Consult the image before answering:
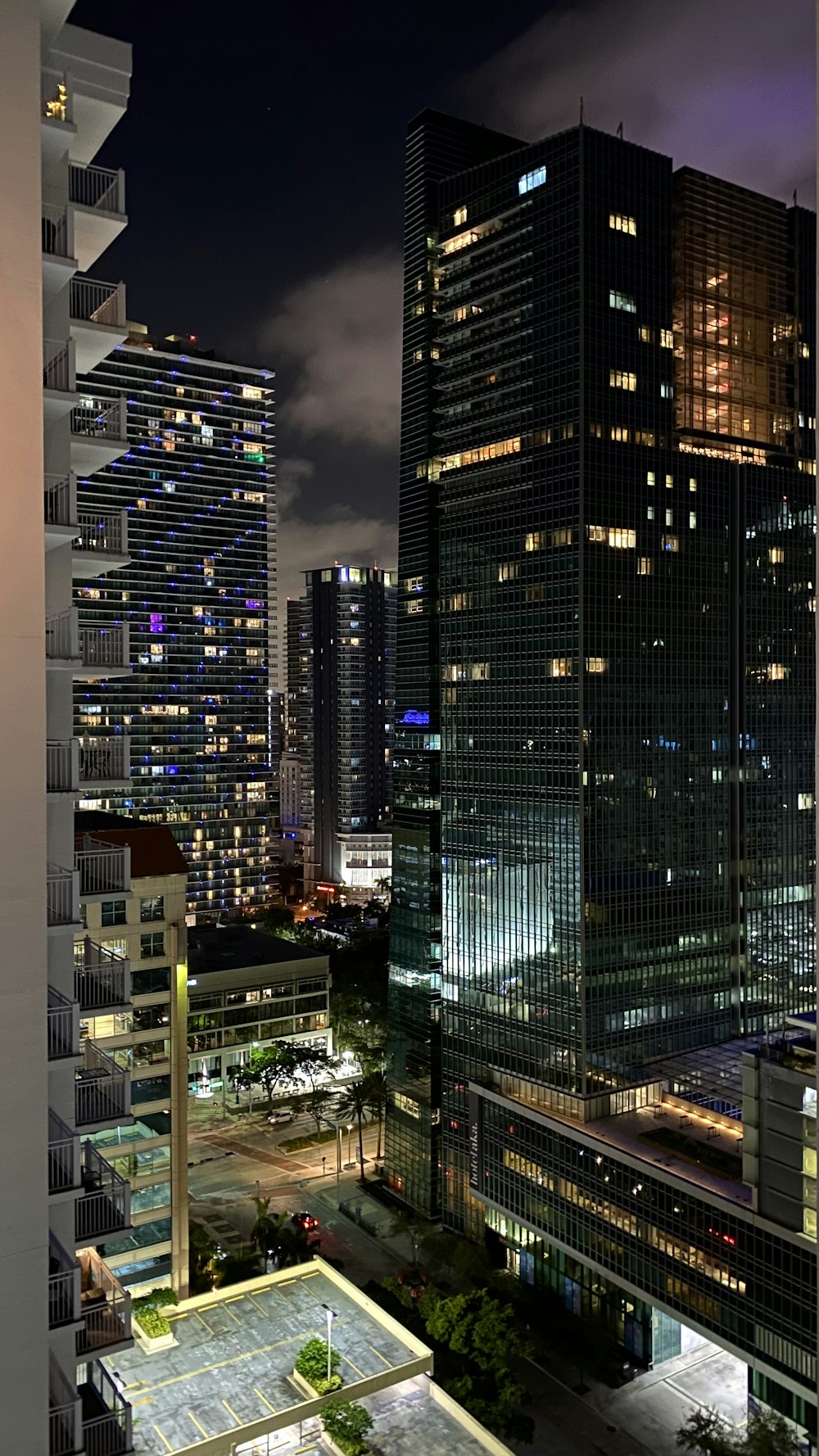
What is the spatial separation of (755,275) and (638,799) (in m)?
27.8

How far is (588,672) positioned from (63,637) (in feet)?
111

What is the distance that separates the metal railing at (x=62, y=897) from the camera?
1105 centimetres

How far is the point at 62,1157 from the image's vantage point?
1085cm

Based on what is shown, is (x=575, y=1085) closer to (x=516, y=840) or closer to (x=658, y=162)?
(x=516, y=840)

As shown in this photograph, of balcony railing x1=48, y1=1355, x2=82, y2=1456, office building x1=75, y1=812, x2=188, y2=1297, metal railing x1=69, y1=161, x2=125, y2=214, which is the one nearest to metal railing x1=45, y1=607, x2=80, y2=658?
metal railing x1=69, y1=161, x2=125, y2=214

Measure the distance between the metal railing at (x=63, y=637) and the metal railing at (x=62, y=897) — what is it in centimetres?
241

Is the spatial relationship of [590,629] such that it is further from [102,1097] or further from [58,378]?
[58,378]

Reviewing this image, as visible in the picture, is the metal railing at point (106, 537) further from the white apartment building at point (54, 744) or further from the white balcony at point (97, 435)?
the white balcony at point (97, 435)

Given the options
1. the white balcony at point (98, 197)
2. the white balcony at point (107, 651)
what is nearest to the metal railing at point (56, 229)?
the white balcony at point (98, 197)

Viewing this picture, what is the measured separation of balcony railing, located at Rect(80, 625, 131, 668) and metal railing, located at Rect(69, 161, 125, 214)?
5.04 m

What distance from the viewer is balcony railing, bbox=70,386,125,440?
40.9 feet

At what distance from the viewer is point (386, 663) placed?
136 metres

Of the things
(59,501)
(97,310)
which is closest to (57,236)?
(97,310)

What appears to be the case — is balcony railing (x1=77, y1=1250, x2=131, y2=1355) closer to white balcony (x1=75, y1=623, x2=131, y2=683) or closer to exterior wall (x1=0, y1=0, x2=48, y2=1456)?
exterior wall (x1=0, y1=0, x2=48, y2=1456)
